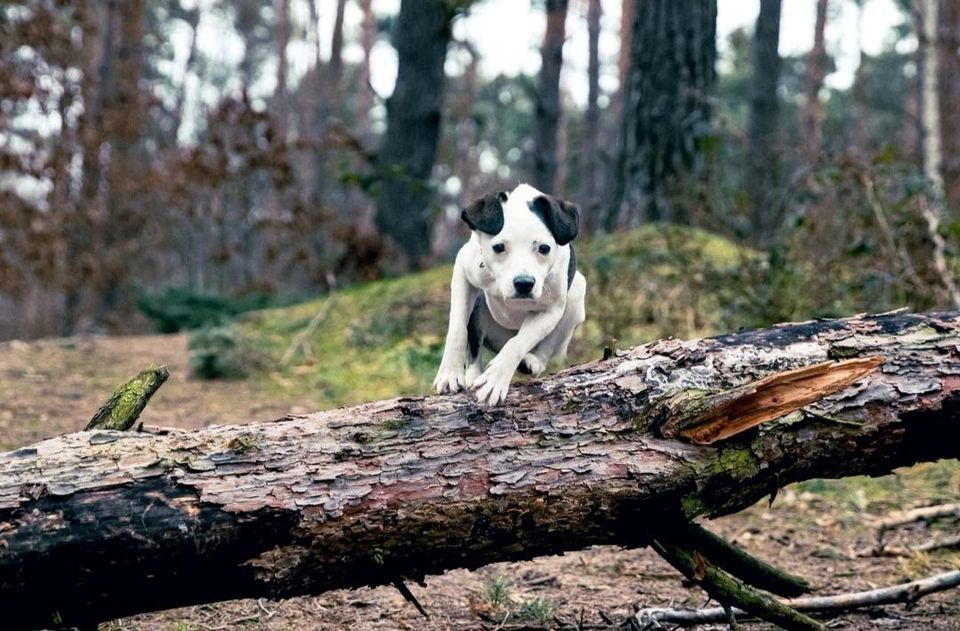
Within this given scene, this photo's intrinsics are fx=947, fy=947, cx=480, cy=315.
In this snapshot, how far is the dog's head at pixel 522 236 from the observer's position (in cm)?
309

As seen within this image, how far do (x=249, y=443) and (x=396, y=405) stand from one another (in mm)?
497

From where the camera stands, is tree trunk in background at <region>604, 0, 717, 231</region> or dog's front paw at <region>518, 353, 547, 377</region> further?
tree trunk in background at <region>604, 0, 717, 231</region>

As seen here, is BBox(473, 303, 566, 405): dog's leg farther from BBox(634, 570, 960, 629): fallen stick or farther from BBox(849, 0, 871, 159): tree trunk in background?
BBox(849, 0, 871, 159): tree trunk in background

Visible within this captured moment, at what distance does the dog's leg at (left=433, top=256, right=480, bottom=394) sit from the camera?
11.1 ft

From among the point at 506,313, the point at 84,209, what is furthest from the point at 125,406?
the point at 84,209

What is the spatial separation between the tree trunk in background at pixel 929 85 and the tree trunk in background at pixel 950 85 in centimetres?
21

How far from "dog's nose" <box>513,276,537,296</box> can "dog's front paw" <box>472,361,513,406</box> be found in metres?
0.31

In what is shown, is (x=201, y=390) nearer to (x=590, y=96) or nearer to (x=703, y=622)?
(x=703, y=622)

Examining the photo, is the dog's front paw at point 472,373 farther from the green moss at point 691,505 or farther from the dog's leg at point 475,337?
the green moss at point 691,505

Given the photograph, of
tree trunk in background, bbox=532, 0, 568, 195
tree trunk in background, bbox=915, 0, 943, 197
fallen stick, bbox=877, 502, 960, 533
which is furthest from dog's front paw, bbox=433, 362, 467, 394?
tree trunk in background, bbox=532, 0, 568, 195

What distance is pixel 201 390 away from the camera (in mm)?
8477

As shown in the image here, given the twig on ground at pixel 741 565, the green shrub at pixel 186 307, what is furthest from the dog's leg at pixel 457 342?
the green shrub at pixel 186 307

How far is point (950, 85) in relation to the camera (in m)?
20.6

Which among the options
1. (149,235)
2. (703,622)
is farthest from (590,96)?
(703,622)
